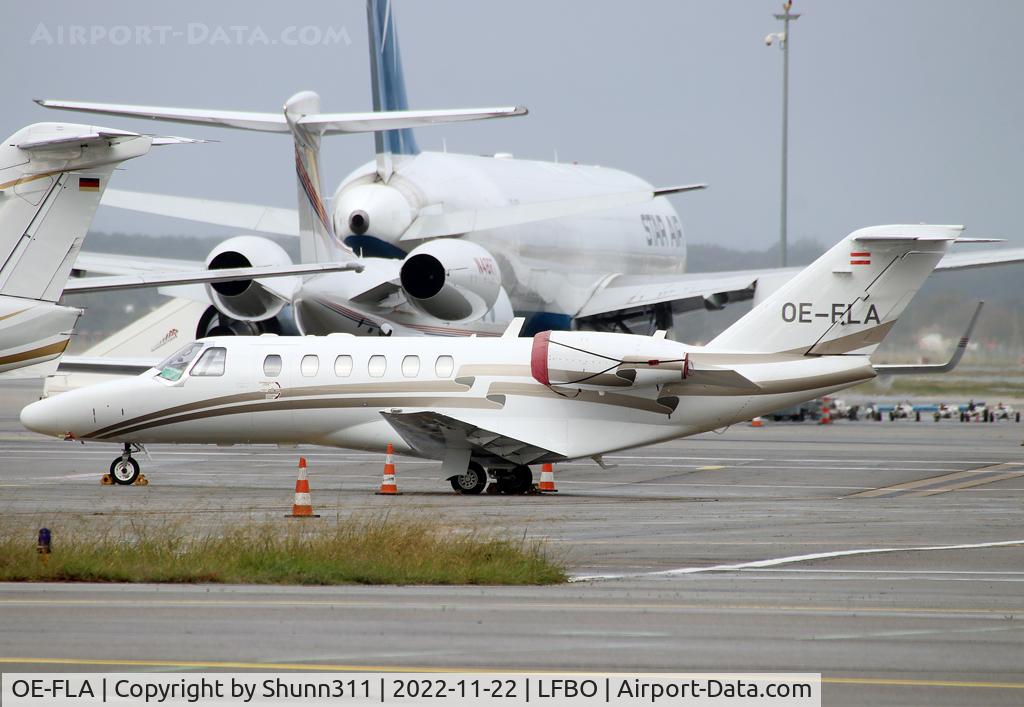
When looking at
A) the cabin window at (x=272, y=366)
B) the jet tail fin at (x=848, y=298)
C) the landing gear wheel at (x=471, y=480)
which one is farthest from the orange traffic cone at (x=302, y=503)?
the jet tail fin at (x=848, y=298)

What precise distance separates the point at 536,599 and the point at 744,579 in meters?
2.16

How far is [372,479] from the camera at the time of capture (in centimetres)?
2439

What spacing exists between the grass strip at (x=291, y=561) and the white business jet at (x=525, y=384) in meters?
8.34

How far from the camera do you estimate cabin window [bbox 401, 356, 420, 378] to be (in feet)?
71.3

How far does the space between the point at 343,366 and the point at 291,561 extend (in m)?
10.3

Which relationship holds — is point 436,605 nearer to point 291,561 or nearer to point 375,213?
point 291,561

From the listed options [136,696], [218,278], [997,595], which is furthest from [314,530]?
[136,696]

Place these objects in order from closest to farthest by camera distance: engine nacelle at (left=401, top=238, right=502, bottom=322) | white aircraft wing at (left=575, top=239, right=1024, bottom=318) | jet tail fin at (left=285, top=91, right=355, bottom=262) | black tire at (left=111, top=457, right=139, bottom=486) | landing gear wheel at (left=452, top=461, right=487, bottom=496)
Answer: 1. landing gear wheel at (left=452, top=461, right=487, bottom=496)
2. black tire at (left=111, top=457, right=139, bottom=486)
3. jet tail fin at (left=285, top=91, right=355, bottom=262)
4. engine nacelle at (left=401, top=238, right=502, bottom=322)
5. white aircraft wing at (left=575, top=239, right=1024, bottom=318)

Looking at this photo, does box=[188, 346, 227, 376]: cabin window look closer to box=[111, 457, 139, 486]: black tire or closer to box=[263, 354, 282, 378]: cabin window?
box=[263, 354, 282, 378]: cabin window

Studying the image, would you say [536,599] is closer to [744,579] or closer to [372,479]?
[744,579]

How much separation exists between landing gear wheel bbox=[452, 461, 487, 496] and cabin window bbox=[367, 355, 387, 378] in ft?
6.21

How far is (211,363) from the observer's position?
22.3m

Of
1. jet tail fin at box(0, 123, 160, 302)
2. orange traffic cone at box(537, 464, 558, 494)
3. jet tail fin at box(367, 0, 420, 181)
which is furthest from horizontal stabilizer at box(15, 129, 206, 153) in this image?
jet tail fin at box(367, 0, 420, 181)

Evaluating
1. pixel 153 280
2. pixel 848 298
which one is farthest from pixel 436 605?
pixel 848 298
